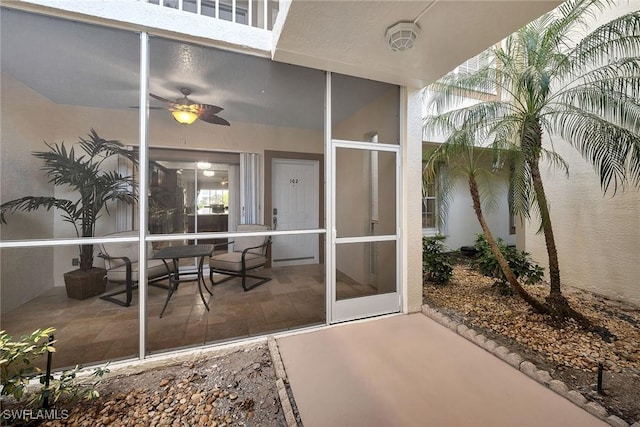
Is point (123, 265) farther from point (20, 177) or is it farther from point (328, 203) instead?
point (328, 203)

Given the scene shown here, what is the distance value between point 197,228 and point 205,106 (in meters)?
1.29

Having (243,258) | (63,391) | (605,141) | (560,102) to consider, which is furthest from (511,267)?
(63,391)

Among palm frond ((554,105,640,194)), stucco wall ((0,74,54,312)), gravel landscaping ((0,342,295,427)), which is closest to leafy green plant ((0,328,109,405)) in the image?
gravel landscaping ((0,342,295,427))

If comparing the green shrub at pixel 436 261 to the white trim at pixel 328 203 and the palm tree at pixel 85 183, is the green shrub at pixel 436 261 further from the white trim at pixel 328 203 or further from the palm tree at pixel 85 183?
the palm tree at pixel 85 183

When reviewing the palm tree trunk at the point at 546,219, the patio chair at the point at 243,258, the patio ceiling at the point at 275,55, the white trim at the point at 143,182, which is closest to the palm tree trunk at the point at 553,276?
the palm tree trunk at the point at 546,219

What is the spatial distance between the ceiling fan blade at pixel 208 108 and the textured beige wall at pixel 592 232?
224 inches

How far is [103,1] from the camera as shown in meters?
2.07

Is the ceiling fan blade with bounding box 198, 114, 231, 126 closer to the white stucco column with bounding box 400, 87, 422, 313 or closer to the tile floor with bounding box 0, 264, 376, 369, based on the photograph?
the tile floor with bounding box 0, 264, 376, 369

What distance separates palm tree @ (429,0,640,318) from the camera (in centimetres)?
260

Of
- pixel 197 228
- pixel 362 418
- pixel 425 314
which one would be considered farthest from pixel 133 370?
pixel 425 314

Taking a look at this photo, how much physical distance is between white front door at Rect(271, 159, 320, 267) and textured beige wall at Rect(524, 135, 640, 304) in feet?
15.2

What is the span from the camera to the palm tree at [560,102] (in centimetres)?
260

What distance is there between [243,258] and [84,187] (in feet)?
5.55

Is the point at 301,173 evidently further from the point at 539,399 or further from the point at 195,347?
the point at 539,399
